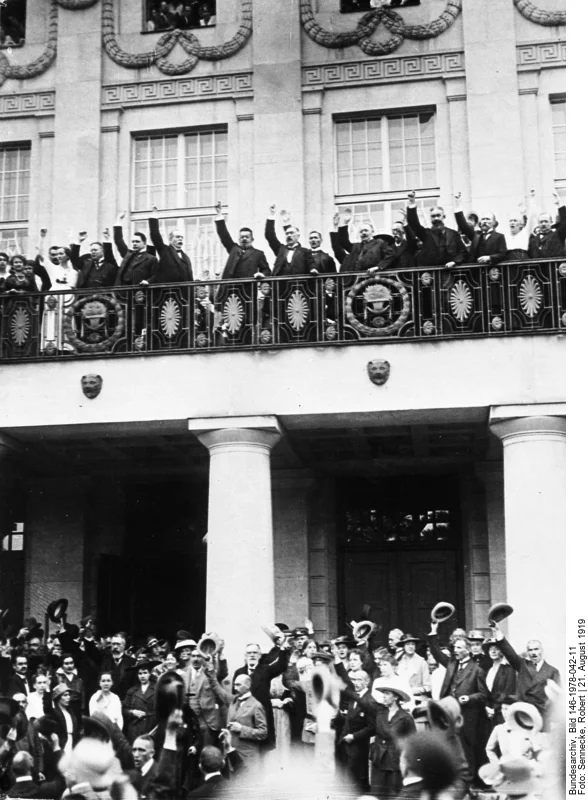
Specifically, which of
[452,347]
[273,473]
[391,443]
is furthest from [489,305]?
[273,473]

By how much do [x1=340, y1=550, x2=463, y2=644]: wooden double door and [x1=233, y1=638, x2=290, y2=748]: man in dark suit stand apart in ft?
26.1

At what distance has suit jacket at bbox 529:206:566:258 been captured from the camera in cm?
1873

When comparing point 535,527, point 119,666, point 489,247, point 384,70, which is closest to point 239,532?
point 119,666

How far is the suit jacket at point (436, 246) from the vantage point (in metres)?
19.0

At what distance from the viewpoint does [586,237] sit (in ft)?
41.5

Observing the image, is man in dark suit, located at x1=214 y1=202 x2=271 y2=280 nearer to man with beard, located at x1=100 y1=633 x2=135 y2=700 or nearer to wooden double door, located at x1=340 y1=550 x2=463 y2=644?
man with beard, located at x1=100 y1=633 x2=135 y2=700

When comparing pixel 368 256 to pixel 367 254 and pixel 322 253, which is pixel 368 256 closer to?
pixel 367 254

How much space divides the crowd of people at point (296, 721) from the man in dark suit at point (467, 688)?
0.06 ft

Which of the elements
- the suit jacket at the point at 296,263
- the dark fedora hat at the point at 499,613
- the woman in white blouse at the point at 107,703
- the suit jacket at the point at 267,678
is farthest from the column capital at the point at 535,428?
the woman in white blouse at the point at 107,703

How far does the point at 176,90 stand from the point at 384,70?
162 inches

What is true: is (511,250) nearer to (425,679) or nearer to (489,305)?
(489,305)

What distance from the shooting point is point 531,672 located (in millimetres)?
14766

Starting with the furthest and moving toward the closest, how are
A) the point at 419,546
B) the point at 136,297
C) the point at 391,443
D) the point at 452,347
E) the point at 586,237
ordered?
the point at 419,546
the point at 391,443
the point at 136,297
the point at 452,347
the point at 586,237

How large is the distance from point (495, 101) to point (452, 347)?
6615 millimetres
